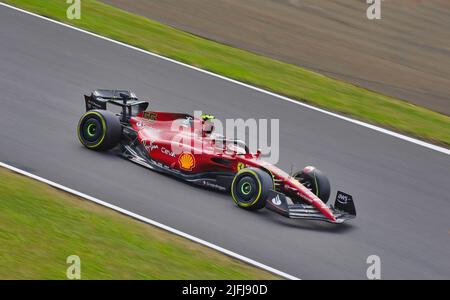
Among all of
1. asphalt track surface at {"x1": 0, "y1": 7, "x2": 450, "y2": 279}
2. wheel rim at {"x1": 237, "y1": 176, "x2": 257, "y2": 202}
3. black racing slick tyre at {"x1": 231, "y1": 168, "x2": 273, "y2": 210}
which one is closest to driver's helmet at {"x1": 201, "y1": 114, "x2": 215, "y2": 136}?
asphalt track surface at {"x1": 0, "y1": 7, "x2": 450, "y2": 279}

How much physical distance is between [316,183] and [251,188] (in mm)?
1063

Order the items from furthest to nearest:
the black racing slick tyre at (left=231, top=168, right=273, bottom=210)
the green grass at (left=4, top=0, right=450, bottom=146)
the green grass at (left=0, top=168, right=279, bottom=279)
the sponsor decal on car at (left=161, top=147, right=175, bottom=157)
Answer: the green grass at (left=4, top=0, right=450, bottom=146), the sponsor decal on car at (left=161, top=147, right=175, bottom=157), the black racing slick tyre at (left=231, top=168, right=273, bottom=210), the green grass at (left=0, top=168, right=279, bottom=279)

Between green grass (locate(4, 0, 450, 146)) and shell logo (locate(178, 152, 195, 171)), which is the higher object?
green grass (locate(4, 0, 450, 146))

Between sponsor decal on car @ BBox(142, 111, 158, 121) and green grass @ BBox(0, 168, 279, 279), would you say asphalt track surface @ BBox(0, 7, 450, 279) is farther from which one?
sponsor decal on car @ BBox(142, 111, 158, 121)

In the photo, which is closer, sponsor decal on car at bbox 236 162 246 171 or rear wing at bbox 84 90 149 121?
sponsor decal on car at bbox 236 162 246 171

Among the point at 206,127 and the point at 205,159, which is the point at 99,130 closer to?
the point at 206,127

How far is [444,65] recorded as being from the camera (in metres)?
21.3

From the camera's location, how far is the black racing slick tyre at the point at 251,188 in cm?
1230

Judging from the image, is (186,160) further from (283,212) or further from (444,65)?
(444,65)

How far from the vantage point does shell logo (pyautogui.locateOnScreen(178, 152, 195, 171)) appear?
43.0ft

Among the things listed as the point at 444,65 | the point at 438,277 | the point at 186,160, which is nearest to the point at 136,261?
the point at 186,160

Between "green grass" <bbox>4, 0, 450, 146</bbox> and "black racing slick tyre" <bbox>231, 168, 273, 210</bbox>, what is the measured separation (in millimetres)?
5226

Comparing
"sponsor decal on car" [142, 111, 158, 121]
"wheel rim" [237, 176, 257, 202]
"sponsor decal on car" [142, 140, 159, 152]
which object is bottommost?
"wheel rim" [237, 176, 257, 202]
